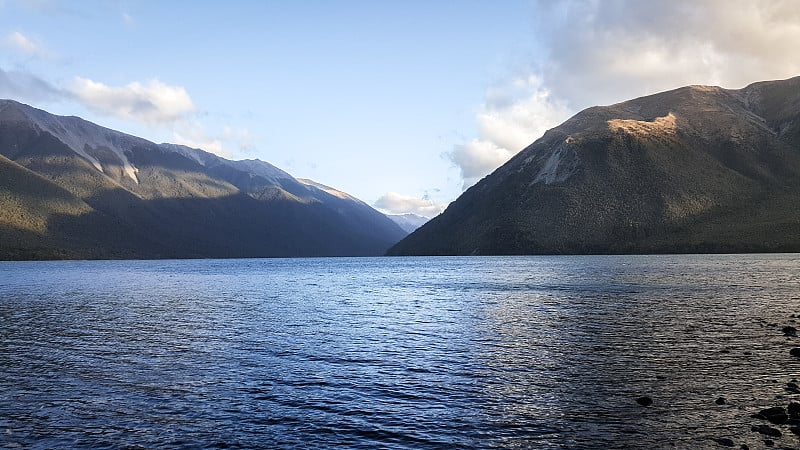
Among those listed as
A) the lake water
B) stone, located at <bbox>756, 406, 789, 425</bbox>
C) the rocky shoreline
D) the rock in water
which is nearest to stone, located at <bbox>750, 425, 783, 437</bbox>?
the rocky shoreline

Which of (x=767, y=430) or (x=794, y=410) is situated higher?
(x=794, y=410)

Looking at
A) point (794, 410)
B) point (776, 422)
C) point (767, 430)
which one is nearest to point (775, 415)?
point (776, 422)

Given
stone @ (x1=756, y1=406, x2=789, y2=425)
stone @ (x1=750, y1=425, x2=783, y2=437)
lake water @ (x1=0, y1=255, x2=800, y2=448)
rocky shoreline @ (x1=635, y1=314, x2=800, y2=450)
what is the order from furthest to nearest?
stone @ (x1=756, y1=406, x2=789, y2=425) < lake water @ (x1=0, y1=255, x2=800, y2=448) < stone @ (x1=750, y1=425, x2=783, y2=437) < rocky shoreline @ (x1=635, y1=314, x2=800, y2=450)

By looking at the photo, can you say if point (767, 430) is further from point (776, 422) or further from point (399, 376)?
point (399, 376)

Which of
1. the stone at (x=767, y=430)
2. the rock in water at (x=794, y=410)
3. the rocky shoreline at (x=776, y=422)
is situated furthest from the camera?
the rock in water at (x=794, y=410)

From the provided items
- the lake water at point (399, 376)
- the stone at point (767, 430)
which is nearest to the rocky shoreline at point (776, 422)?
the stone at point (767, 430)

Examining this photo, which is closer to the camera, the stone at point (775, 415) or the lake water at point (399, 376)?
the lake water at point (399, 376)

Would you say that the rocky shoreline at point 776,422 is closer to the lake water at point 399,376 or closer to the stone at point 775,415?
the stone at point 775,415

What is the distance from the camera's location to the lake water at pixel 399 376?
21.4 m

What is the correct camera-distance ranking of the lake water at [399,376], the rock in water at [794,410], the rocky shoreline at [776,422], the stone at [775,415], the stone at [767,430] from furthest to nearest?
1. the rock in water at [794,410]
2. the stone at [775,415]
3. the lake water at [399,376]
4. the stone at [767,430]
5. the rocky shoreline at [776,422]

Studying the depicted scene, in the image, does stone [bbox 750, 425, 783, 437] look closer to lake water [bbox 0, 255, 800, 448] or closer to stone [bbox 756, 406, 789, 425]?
lake water [bbox 0, 255, 800, 448]

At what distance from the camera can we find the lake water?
843 inches

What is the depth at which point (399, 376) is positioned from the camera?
30922 mm

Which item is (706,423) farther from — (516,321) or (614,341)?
(516,321)
